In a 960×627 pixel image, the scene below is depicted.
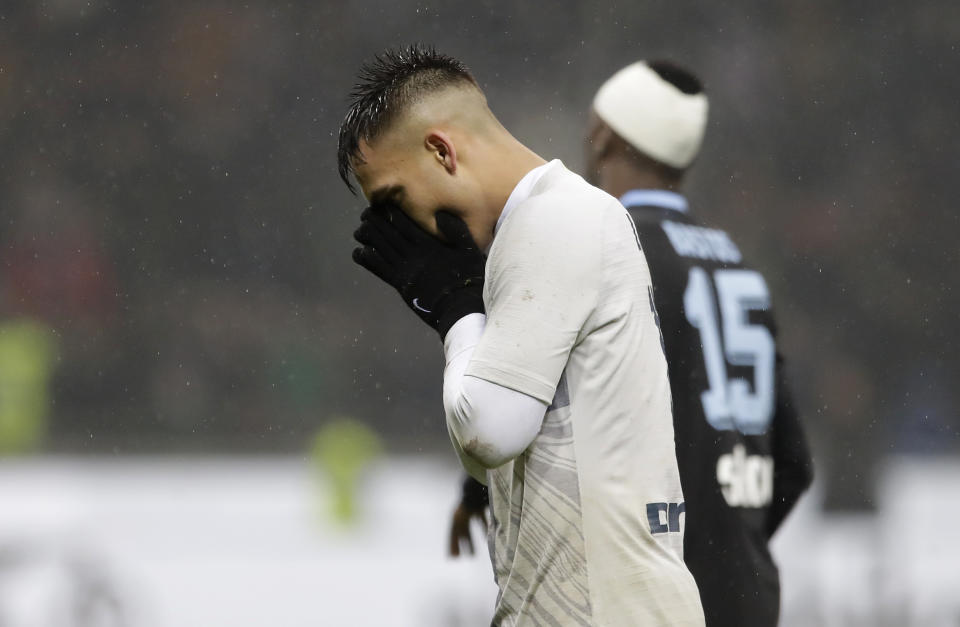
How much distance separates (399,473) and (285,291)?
131 inches

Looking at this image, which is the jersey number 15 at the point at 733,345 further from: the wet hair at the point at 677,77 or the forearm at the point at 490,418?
the forearm at the point at 490,418

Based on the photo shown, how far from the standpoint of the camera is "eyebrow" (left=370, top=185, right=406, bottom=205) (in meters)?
1.56

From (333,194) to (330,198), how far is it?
3 centimetres

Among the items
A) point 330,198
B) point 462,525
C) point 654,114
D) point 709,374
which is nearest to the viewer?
point 462,525

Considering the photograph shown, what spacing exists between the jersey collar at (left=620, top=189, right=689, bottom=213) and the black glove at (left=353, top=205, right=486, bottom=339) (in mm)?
1081

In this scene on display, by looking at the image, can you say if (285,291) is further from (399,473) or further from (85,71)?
(399,473)

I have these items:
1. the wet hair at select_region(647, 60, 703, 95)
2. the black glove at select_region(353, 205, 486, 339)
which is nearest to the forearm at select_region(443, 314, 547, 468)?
the black glove at select_region(353, 205, 486, 339)

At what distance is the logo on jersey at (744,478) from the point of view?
241cm

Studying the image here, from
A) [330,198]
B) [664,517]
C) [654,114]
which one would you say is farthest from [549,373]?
[330,198]

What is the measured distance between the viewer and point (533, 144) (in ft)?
26.1

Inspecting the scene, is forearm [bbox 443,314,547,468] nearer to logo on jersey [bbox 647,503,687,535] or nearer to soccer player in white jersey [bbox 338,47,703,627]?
soccer player in white jersey [bbox 338,47,703,627]

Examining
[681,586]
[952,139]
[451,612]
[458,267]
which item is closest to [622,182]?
[458,267]

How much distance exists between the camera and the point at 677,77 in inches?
112

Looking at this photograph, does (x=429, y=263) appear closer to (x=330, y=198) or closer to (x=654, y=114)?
(x=654, y=114)
